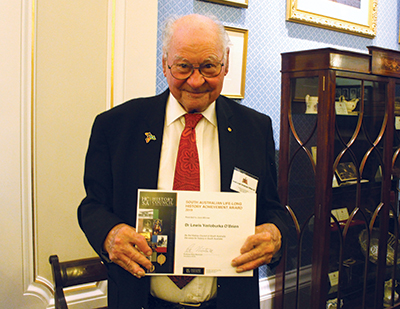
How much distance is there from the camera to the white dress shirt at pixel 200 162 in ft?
4.19

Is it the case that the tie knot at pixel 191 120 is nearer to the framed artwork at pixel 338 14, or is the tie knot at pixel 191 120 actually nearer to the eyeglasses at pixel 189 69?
the eyeglasses at pixel 189 69

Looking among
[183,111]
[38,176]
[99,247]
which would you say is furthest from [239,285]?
[38,176]

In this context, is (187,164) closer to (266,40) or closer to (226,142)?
(226,142)

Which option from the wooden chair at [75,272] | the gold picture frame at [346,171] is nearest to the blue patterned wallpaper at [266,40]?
the gold picture frame at [346,171]

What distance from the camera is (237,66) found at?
257 centimetres

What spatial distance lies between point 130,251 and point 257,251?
16.3 inches

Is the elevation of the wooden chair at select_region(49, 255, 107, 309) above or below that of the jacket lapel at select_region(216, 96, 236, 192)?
below

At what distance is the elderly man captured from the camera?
1.20 metres

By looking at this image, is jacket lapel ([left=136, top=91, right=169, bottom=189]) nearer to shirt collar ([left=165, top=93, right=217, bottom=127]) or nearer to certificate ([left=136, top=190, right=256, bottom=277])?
shirt collar ([left=165, top=93, right=217, bottom=127])

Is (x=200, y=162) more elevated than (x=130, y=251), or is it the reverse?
(x=200, y=162)

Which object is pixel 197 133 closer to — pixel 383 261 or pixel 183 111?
pixel 183 111

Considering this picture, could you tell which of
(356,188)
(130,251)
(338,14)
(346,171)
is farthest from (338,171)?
(130,251)

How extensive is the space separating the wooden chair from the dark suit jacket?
1.46 feet

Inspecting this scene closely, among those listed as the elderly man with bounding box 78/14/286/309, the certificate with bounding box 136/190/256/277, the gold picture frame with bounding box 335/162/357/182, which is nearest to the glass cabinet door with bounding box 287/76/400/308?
the gold picture frame with bounding box 335/162/357/182
